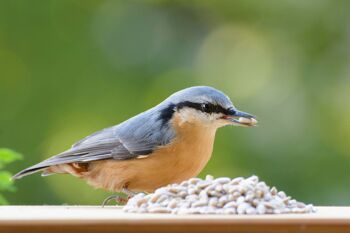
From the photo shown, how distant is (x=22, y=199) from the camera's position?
173 inches

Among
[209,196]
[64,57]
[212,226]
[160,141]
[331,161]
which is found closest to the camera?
[212,226]

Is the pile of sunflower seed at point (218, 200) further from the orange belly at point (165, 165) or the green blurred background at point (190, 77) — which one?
the green blurred background at point (190, 77)

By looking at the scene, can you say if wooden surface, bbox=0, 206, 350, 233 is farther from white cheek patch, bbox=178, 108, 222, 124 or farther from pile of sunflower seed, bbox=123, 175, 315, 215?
white cheek patch, bbox=178, 108, 222, 124

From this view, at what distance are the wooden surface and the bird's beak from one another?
88 centimetres

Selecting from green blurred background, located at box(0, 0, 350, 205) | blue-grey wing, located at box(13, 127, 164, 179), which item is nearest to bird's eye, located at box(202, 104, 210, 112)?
blue-grey wing, located at box(13, 127, 164, 179)

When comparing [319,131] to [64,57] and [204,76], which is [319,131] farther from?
[64,57]

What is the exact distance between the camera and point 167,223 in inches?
87.8

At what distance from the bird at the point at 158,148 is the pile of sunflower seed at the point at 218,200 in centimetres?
37

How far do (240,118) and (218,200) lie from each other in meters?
0.65

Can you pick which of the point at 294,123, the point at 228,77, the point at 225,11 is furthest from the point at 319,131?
the point at 225,11

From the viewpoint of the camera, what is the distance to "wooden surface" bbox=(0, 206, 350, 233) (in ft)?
7.14

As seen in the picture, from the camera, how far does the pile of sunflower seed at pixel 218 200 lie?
2556 mm

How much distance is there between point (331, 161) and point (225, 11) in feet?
3.59

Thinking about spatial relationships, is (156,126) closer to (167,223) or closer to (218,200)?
(218,200)
